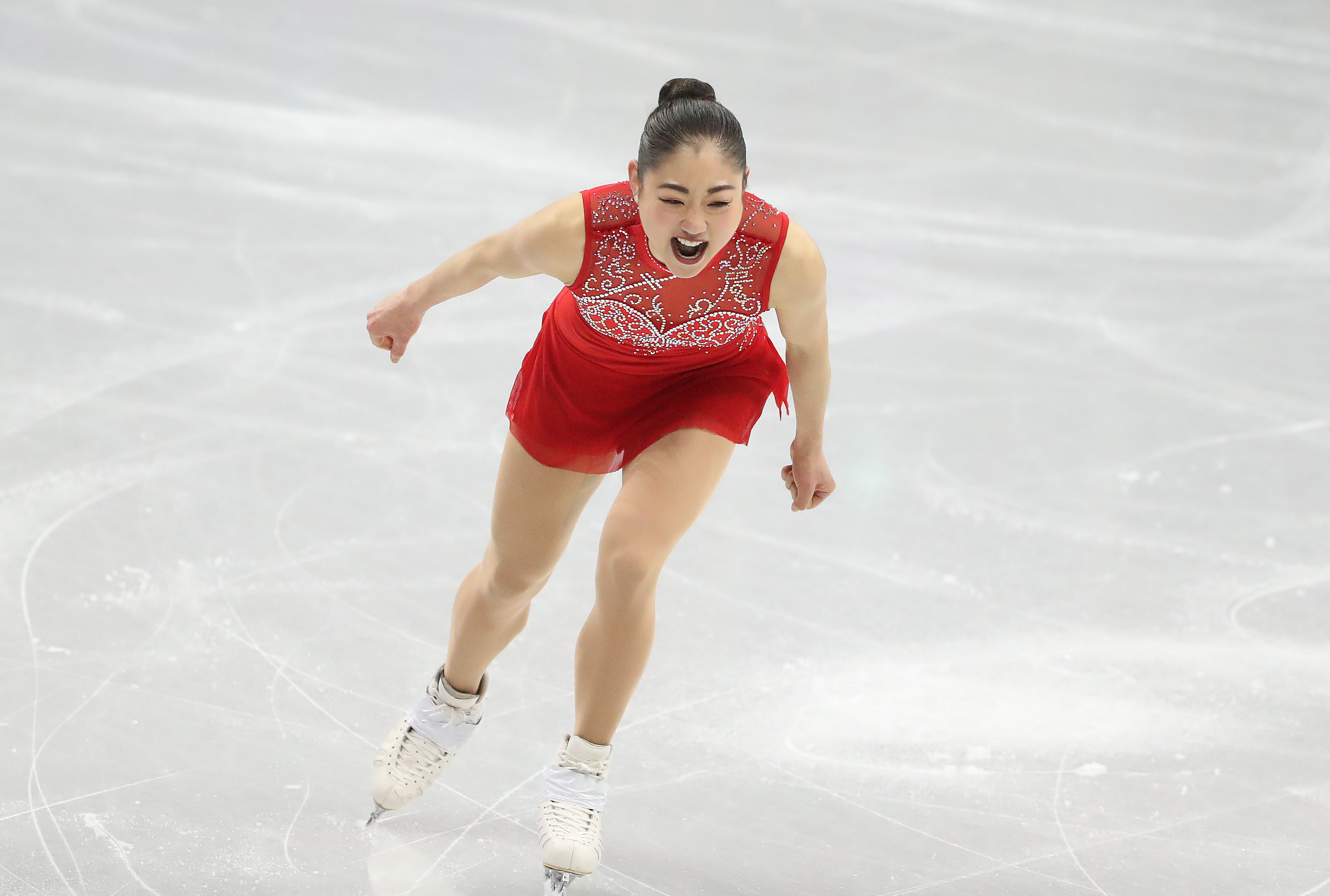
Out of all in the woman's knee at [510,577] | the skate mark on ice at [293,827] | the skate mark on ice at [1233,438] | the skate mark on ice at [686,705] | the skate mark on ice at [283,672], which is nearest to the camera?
the skate mark on ice at [293,827]

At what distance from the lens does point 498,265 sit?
2.56 meters

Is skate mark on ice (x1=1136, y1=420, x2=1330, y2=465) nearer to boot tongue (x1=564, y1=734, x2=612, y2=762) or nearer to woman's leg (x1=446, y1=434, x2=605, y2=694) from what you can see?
woman's leg (x1=446, y1=434, x2=605, y2=694)

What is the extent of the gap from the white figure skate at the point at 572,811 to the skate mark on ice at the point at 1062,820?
1042 millimetres

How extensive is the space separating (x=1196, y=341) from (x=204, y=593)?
3809mm

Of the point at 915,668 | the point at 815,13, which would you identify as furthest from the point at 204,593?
the point at 815,13

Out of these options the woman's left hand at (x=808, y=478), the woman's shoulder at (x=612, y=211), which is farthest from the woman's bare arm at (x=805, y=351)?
the woman's shoulder at (x=612, y=211)

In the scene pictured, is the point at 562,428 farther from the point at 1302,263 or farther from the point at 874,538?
the point at 1302,263

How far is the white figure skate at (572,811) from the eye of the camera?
8.28 feet

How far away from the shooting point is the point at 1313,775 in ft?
10.8

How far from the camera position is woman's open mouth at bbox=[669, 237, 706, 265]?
7.81 feet

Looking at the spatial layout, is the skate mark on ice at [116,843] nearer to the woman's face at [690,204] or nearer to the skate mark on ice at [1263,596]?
the woman's face at [690,204]

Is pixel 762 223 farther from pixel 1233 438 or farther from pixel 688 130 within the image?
pixel 1233 438

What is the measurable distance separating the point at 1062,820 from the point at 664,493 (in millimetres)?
1268

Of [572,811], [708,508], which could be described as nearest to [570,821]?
[572,811]
